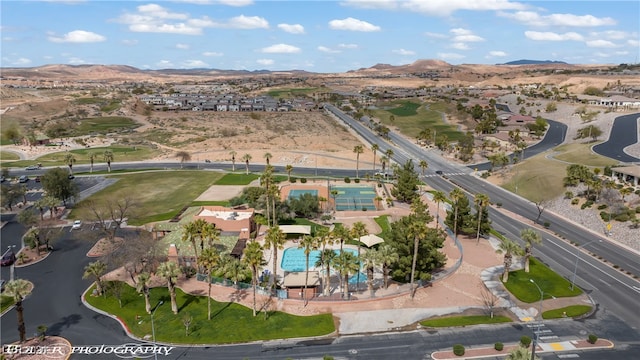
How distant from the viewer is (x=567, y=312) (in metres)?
53.7

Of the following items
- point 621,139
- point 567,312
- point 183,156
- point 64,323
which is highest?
point 621,139

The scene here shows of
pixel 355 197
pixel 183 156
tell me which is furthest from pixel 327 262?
pixel 183 156

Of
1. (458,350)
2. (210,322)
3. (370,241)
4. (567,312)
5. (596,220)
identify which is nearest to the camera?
(458,350)

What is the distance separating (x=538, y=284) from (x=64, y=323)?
63243 mm

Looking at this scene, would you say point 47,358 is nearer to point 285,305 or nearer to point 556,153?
point 285,305

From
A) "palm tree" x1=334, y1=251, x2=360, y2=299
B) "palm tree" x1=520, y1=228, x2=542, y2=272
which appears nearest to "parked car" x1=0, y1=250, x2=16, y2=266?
"palm tree" x1=334, y1=251, x2=360, y2=299

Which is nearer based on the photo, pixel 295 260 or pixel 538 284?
pixel 538 284

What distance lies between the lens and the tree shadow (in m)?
50.1

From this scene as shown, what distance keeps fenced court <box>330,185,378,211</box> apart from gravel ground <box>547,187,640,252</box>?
4012 centimetres

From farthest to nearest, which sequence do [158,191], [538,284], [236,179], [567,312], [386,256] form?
1. [236,179]
2. [158,191]
3. [538,284]
4. [386,256]
5. [567,312]

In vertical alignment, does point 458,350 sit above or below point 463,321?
above

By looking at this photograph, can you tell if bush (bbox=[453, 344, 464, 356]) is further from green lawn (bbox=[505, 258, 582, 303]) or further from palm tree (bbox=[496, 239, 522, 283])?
palm tree (bbox=[496, 239, 522, 283])

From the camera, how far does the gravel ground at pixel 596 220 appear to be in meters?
76.0

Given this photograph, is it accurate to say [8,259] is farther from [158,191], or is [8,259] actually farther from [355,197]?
[355,197]
